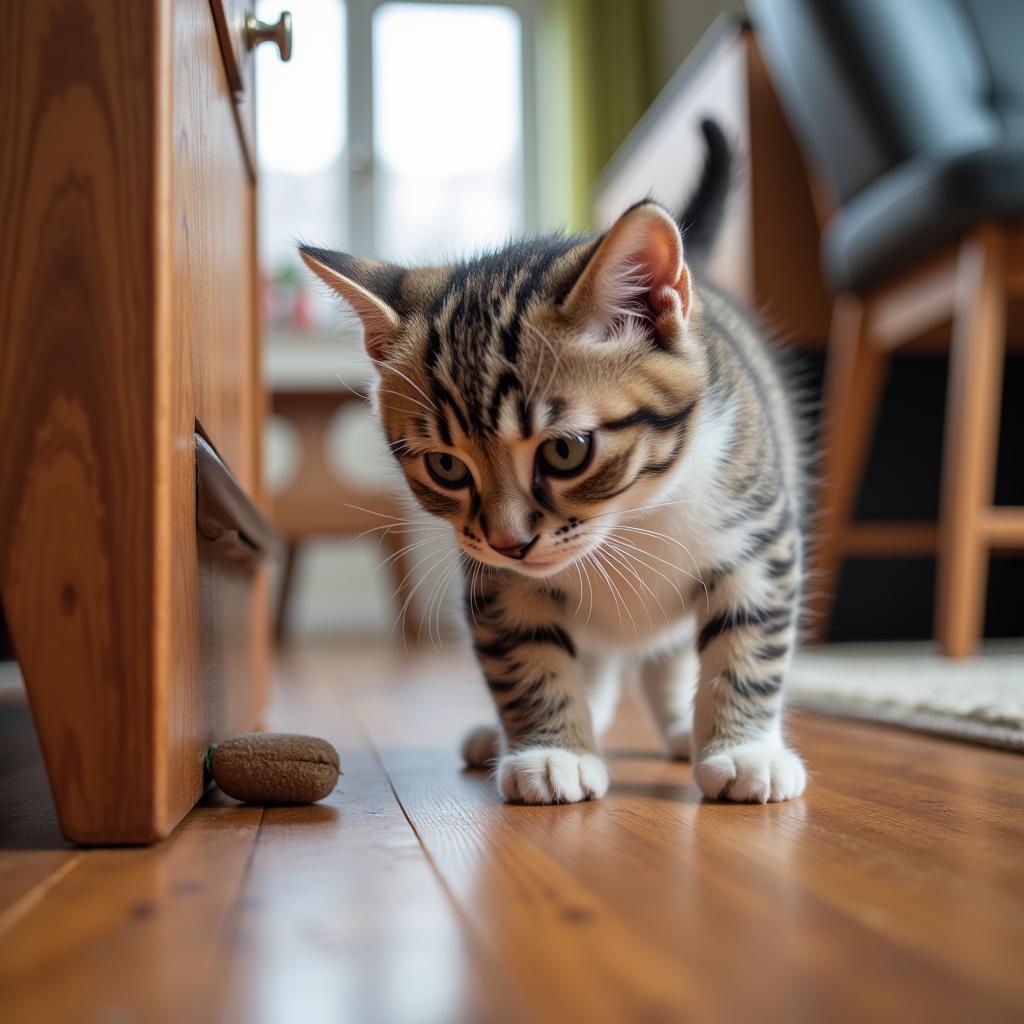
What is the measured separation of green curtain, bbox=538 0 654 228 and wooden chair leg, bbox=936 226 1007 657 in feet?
7.65

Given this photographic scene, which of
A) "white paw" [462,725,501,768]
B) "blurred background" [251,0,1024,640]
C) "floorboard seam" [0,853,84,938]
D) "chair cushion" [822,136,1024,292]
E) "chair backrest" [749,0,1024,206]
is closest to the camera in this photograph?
"floorboard seam" [0,853,84,938]

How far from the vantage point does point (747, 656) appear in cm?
106

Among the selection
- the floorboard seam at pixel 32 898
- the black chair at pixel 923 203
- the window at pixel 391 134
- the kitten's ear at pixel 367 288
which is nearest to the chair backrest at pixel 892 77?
the black chair at pixel 923 203

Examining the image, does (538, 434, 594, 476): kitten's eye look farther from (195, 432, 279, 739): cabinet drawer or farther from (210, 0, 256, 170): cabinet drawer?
(210, 0, 256, 170): cabinet drawer

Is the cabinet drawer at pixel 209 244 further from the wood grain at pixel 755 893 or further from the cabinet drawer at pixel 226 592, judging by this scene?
the wood grain at pixel 755 893

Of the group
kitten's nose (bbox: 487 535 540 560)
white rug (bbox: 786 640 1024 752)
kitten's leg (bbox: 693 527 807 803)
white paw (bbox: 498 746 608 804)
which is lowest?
white rug (bbox: 786 640 1024 752)

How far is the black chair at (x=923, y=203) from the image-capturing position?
1873 mm

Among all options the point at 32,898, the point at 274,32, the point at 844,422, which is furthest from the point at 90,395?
the point at 844,422

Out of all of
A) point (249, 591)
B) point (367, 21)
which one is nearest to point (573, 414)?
point (249, 591)

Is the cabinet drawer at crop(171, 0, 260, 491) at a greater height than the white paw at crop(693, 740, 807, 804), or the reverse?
the cabinet drawer at crop(171, 0, 260, 491)

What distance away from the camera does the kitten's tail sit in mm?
1476

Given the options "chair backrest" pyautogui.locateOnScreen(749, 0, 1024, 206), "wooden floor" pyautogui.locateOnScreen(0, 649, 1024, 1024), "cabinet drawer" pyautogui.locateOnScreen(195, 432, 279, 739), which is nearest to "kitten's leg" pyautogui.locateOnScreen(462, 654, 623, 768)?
"wooden floor" pyautogui.locateOnScreen(0, 649, 1024, 1024)

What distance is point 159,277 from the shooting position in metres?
0.75

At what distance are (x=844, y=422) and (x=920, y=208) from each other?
526 millimetres
